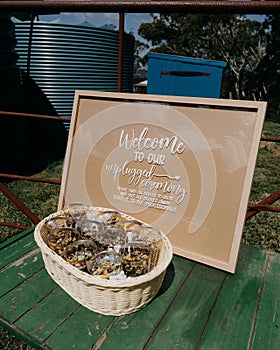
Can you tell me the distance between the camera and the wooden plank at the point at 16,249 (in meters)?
1.20

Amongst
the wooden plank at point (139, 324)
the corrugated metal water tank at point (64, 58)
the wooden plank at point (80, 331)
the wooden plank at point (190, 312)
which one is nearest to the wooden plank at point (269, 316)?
the wooden plank at point (190, 312)

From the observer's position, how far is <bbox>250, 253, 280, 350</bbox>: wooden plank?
860 mm

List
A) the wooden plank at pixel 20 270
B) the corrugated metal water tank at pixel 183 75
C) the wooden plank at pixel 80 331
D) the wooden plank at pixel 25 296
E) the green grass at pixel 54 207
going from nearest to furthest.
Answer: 1. the wooden plank at pixel 80 331
2. the wooden plank at pixel 25 296
3. the wooden plank at pixel 20 270
4. the green grass at pixel 54 207
5. the corrugated metal water tank at pixel 183 75

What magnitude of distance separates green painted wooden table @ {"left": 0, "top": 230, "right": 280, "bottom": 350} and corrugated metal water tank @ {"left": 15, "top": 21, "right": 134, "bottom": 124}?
4657 mm

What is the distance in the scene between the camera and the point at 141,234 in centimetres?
112

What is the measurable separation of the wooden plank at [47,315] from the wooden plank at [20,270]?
15 centimetres

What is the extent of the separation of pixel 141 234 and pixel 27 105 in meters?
5.01

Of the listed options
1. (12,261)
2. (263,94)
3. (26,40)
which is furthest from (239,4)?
(263,94)

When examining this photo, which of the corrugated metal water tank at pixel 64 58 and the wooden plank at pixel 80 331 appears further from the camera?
the corrugated metal water tank at pixel 64 58

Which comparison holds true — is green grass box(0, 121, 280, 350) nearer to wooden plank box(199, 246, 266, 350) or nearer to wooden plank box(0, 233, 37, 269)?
wooden plank box(0, 233, 37, 269)

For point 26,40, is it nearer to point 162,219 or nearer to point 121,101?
point 121,101

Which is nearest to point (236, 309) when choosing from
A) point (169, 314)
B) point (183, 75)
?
point (169, 314)

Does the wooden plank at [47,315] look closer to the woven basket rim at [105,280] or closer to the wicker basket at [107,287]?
the wicker basket at [107,287]

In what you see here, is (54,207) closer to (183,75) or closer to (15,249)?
(15,249)
